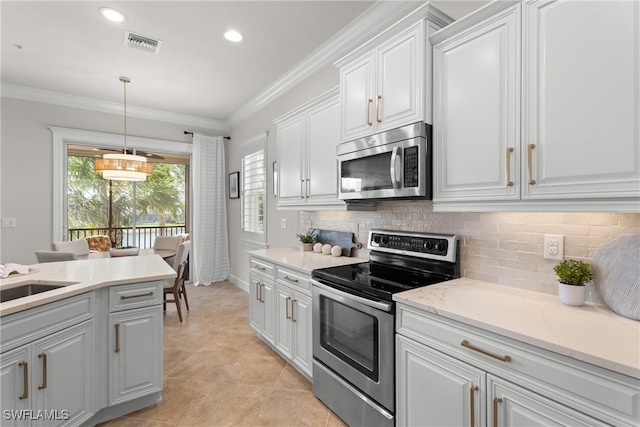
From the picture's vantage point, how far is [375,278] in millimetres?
1948

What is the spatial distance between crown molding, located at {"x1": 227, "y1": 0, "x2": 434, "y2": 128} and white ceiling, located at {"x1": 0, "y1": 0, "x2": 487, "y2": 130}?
65 mm

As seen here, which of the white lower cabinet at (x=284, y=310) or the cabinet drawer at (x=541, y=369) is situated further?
the white lower cabinet at (x=284, y=310)

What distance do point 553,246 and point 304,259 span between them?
1768 mm

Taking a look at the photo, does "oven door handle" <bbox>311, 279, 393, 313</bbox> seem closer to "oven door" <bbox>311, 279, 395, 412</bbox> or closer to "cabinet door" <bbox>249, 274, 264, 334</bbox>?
"oven door" <bbox>311, 279, 395, 412</bbox>

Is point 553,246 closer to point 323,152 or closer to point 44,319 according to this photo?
point 323,152

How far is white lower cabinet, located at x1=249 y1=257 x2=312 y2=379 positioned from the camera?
2.35 metres

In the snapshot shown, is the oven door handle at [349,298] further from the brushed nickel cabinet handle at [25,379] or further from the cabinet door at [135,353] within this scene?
the brushed nickel cabinet handle at [25,379]

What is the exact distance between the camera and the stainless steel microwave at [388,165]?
179cm

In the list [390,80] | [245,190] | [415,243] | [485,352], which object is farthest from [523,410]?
[245,190]

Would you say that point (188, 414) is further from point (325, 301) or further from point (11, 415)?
point (325, 301)

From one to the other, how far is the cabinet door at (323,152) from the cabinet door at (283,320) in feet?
2.79

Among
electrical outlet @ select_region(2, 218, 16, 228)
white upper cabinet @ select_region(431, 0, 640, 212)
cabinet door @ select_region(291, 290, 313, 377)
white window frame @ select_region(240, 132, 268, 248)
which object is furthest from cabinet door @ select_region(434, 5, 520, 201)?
electrical outlet @ select_region(2, 218, 16, 228)

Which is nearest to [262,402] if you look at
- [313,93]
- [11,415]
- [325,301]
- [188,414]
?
[188,414]

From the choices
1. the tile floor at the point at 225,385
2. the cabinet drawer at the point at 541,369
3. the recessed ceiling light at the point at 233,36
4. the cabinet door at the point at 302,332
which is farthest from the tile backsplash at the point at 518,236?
the recessed ceiling light at the point at 233,36
